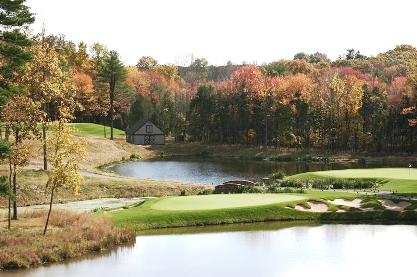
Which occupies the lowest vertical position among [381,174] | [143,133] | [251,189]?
[251,189]

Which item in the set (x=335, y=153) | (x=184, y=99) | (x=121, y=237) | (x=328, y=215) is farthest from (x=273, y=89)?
(x=121, y=237)

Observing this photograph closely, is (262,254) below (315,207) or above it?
below

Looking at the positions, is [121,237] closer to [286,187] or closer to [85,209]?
[85,209]

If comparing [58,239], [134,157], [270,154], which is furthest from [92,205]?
[270,154]

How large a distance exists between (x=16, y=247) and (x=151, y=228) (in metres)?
8.92

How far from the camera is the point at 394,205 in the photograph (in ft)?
128

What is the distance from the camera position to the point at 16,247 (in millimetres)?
27938

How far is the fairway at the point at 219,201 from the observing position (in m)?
38.0

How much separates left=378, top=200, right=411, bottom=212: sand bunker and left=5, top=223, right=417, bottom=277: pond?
3147 mm

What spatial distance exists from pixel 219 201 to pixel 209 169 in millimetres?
39317

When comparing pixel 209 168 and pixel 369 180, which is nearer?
pixel 369 180

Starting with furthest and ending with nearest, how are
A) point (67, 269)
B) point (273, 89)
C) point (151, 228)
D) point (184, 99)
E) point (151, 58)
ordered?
point (151, 58) < point (184, 99) < point (273, 89) < point (151, 228) < point (67, 269)

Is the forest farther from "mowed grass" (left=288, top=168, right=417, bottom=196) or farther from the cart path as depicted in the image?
the cart path

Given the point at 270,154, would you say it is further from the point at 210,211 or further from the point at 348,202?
the point at 210,211
